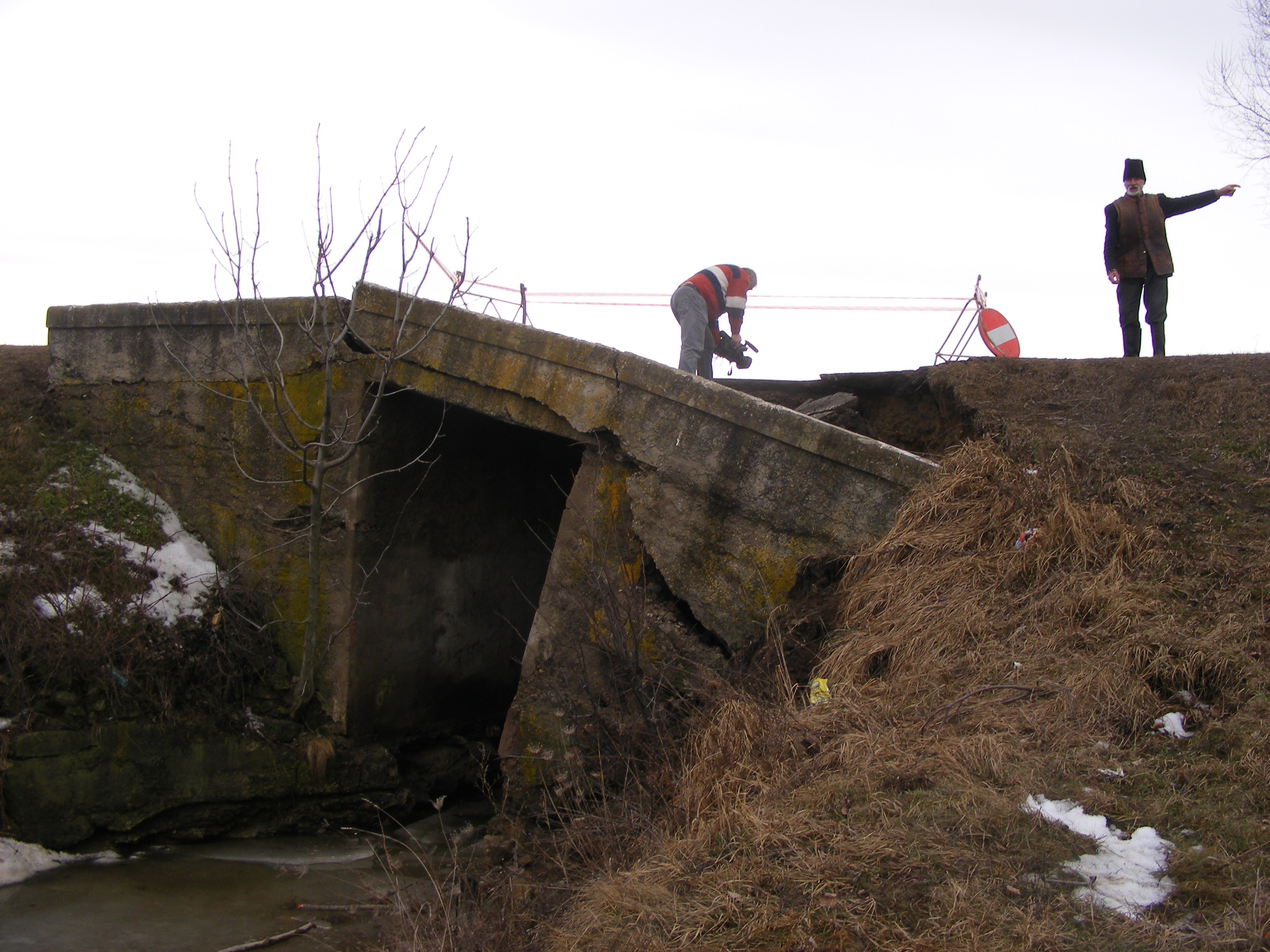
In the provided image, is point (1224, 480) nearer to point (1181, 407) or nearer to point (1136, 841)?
point (1181, 407)

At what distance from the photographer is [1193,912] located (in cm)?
251

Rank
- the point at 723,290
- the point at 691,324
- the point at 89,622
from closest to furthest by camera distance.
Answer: the point at 89,622, the point at 691,324, the point at 723,290

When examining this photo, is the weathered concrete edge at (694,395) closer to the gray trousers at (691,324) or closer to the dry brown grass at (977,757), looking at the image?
the dry brown grass at (977,757)

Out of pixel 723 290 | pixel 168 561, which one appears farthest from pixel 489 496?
pixel 723 290

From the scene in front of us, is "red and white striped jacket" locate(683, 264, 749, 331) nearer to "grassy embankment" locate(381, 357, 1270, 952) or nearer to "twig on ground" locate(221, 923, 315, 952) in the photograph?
"grassy embankment" locate(381, 357, 1270, 952)

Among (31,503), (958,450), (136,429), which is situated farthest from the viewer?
(136,429)

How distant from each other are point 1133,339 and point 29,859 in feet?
25.6

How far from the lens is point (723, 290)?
8344 millimetres

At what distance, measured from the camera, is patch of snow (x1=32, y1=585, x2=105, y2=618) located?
19.4 feet

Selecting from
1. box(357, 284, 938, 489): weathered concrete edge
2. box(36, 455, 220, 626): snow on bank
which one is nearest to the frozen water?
box(36, 455, 220, 626): snow on bank

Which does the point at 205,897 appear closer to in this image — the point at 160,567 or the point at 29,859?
the point at 29,859

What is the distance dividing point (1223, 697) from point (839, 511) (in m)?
1.88

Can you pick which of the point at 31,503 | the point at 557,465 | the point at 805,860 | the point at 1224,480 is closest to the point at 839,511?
the point at 1224,480

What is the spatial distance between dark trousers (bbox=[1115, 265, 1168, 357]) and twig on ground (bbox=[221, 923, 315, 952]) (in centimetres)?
622
